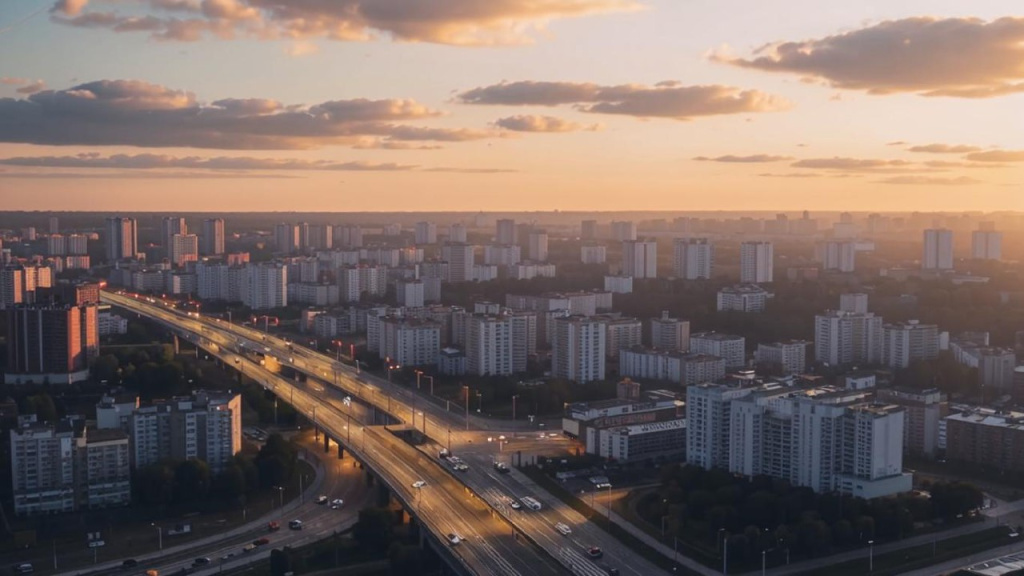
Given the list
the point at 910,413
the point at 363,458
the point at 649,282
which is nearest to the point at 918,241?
the point at 649,282

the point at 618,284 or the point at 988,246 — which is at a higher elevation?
the point at 988,246

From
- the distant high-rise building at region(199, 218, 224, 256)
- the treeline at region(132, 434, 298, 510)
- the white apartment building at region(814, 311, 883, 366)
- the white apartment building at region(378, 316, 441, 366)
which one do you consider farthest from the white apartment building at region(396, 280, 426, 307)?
the distant high-rise building at region(199, 218, 224, 256)

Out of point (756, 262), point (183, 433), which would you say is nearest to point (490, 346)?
point (183, 433)

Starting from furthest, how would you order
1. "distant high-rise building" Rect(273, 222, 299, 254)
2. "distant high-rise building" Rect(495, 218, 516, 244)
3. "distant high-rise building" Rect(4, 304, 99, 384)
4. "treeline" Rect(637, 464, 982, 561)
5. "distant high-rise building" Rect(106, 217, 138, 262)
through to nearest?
1. "distant high-rise building" Rect(495, 218, 516, 244)
2. "distant high-rise building" Rect(273, 222, 299, 254)
3. "distant high-rise building" Rect(106, 217, 138, 262)
4. "distant high-rise building" Rect(4, 304, 99, 384)
5. "treeline" Rect(637, 464, 982, 561)

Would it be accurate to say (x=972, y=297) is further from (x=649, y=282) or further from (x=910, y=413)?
(x=910, y=413)

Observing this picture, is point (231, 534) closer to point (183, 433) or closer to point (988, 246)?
point (183, 433)

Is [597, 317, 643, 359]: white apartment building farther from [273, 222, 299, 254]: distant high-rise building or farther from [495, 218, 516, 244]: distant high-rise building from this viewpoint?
[495, 218, 516, 244]: distant high-rise building
